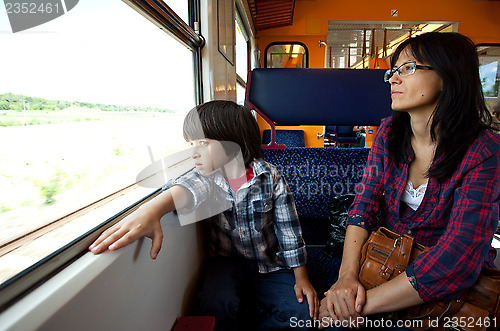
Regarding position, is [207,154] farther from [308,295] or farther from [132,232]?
[308,295]

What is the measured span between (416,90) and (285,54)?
552 cm

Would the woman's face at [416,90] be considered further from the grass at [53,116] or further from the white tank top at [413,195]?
the grass at [53,116]

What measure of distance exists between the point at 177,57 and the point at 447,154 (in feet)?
4.46

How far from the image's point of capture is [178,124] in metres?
1.64

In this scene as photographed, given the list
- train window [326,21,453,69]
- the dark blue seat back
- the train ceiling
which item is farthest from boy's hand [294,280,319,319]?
train window [326,21,453,69]

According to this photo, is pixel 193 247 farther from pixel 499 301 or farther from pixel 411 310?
pixel 499 301

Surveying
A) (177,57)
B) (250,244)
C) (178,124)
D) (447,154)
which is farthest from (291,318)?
(177,57)

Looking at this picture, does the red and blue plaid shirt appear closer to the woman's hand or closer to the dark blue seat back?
the woman's hand

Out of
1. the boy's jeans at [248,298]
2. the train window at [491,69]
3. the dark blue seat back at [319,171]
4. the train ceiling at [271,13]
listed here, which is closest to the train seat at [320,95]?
the dark blue seat back at [319,171]

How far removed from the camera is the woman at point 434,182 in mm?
761

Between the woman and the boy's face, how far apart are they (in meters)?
0.53

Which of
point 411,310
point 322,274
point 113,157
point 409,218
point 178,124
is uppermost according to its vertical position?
point 178,124

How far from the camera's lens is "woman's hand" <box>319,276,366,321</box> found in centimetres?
83

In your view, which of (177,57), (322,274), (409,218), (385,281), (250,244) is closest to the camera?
(385,281)
